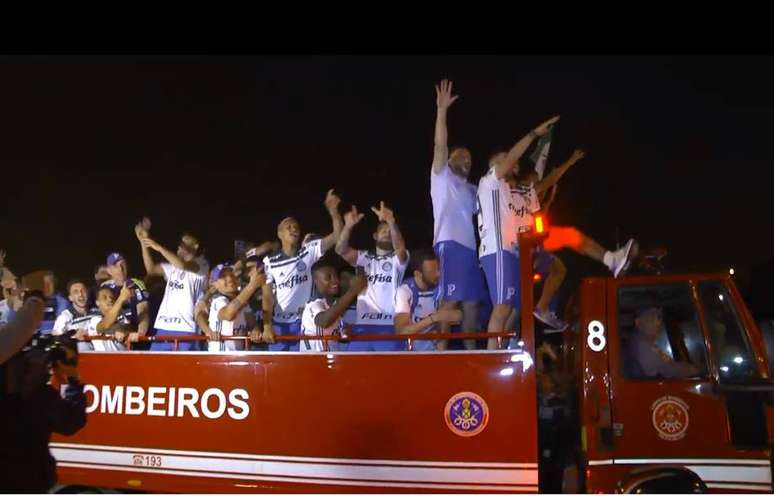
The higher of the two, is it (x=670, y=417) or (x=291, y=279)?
(x=291, y=279)

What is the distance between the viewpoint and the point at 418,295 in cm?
617

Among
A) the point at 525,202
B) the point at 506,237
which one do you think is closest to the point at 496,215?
the point at 506,237

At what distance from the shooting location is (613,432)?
4.39m

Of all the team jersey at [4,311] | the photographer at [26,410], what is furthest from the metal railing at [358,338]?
the team jersey at [4,311]

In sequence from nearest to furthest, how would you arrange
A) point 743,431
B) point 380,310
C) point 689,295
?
point 743,431 < point 689,295 < point 380,310

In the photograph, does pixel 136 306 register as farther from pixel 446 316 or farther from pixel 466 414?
pixel 466 414

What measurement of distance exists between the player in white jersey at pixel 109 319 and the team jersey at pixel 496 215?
311 cm

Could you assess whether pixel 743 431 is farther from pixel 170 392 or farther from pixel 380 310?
pixel 170 392

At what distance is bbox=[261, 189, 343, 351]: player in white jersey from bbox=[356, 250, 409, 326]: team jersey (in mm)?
425

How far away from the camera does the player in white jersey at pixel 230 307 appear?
5.66 meters

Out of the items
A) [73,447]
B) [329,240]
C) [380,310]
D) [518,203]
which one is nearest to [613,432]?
[518,203]

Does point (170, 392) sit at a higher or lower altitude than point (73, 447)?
higher

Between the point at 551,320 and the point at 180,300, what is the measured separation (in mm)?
3481

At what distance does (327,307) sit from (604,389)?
87.2 inches
